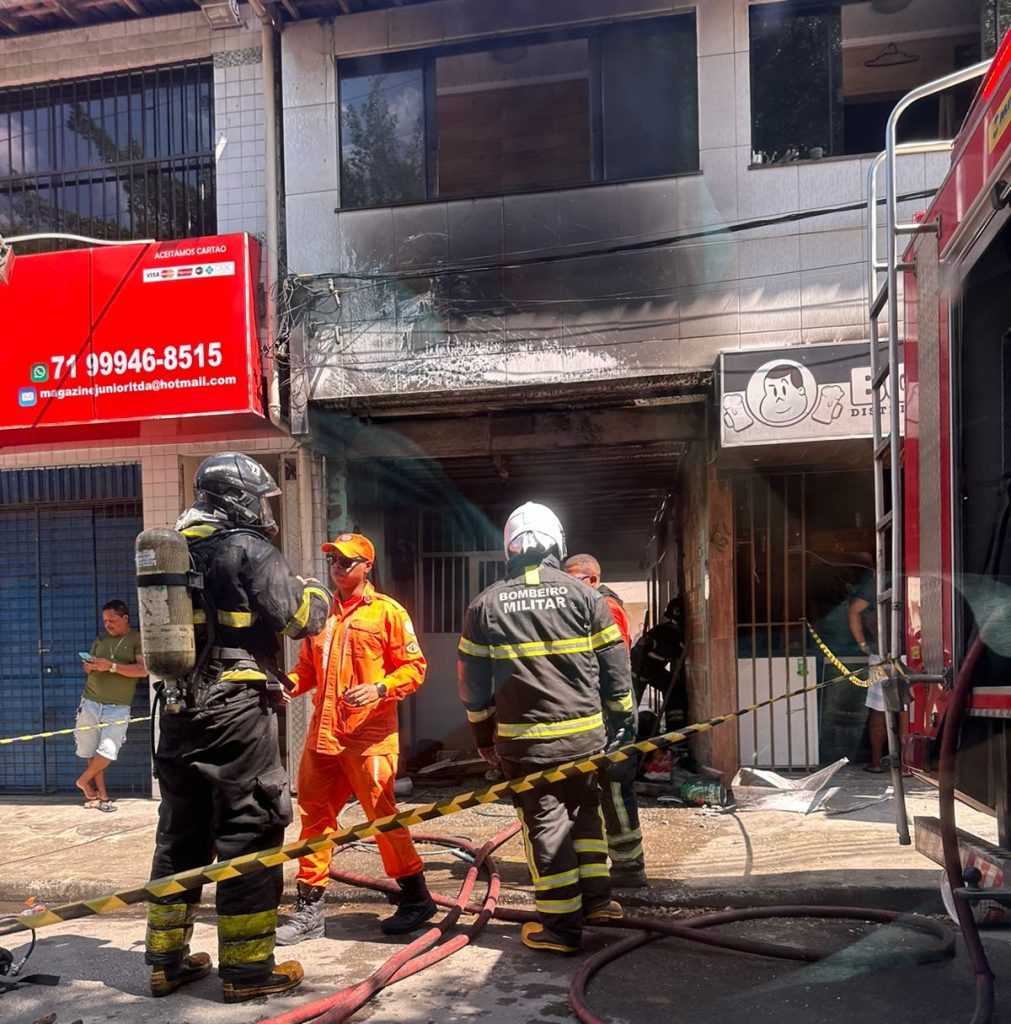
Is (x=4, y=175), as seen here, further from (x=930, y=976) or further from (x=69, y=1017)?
(x=930, y=976)

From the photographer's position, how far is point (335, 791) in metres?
4.86

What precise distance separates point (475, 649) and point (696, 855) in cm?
220

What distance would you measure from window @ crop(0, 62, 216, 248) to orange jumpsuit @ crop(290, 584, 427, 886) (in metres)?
4.57

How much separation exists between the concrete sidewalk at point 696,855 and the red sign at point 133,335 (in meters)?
3.00

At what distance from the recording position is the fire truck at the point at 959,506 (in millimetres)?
3061

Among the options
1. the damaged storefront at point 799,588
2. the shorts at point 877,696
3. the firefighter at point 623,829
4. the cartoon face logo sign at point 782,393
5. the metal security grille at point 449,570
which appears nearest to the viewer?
the shorts at point 877,696

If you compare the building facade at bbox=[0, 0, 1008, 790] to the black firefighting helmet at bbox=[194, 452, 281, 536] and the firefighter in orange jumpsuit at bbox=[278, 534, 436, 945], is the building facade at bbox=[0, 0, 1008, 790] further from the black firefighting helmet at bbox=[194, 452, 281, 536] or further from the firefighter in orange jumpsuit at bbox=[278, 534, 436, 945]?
the black firefighting helmet at bbox=[194, 452, 281, 536]

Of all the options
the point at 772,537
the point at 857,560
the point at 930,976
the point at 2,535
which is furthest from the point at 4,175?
the point at 930,976

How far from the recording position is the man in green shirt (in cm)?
798

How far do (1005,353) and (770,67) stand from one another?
4789 mm

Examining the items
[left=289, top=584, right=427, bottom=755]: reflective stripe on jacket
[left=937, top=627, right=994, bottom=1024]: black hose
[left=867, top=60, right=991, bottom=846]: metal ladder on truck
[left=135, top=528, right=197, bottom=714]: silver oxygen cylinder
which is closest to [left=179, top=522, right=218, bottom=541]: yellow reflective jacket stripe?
[left=135, top=528, right=197, bottom=714]: silver oxygen cylinder

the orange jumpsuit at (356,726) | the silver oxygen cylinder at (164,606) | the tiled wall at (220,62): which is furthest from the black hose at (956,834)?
the tiled wall at (220,62)

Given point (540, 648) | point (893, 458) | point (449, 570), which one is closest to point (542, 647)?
point (540, 648)

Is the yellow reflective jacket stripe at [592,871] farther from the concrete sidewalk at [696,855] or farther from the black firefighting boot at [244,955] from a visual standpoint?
the black firefighting boot at [244,955]
